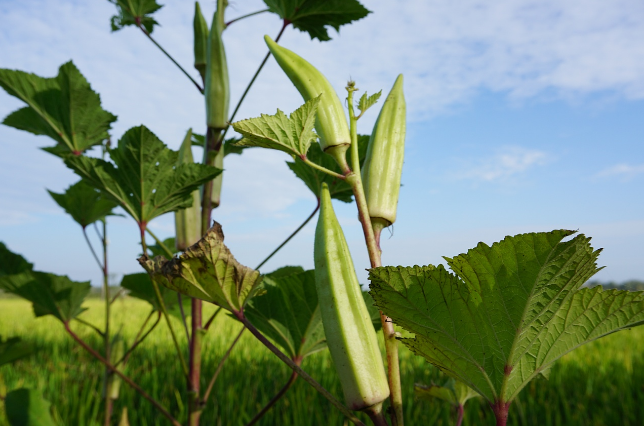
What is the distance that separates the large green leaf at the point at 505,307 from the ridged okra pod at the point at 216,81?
0.97 m

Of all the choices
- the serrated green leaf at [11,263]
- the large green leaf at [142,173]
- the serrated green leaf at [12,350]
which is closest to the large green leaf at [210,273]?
the large green leaf at [142,173]

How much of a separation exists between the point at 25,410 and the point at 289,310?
121 centimetres

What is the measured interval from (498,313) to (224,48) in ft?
4.06

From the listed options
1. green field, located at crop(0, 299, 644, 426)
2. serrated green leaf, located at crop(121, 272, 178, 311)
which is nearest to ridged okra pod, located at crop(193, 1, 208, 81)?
serrated green leaf, located at crop(121, 272, 178, 311)

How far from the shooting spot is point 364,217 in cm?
70

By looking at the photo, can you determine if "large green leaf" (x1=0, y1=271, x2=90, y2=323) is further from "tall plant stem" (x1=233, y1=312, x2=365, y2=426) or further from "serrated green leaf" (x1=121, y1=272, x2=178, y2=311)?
"tall plant stem" (x1=233, y1=312, x2=365, y2=426)

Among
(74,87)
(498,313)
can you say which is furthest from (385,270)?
(74,87)

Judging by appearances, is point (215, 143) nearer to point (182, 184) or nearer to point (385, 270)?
point (182, 184)

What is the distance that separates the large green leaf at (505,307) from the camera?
1.93 feet

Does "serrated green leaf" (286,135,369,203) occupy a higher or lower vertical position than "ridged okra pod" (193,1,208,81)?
lower

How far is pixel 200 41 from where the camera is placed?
5.15ft

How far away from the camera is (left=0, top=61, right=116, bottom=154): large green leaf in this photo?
152cm

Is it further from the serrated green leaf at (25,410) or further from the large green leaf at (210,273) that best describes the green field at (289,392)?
the large green leaf at (210,273)

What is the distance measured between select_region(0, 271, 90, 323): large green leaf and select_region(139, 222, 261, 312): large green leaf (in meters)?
1.14
